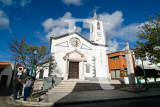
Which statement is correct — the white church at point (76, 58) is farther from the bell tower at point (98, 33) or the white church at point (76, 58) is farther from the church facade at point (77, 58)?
the bell tower at point (98, 33)

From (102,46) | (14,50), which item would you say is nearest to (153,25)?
(102,46)

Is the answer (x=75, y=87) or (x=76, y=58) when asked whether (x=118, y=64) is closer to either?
(x=76, y=58)

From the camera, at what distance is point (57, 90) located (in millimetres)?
9086

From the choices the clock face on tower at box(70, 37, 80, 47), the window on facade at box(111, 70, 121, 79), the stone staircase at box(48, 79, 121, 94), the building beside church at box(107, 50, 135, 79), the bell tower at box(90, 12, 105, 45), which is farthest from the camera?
the window on facade at box(111, 70, 121, 79)

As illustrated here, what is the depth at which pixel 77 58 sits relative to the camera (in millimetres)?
14469

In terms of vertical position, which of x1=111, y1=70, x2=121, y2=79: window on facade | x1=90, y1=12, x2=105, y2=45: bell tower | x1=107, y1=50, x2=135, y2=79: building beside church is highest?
x1=90, y1=12, x2=105, y2=45: bell tower

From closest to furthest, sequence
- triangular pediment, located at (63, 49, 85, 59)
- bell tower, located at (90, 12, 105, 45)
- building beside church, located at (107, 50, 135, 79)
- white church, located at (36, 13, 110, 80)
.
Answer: white church, located at (36, 13, 110, 80) < triangular pediment, located at (63, 49, 85, 59) < bell tower, located at (90, 12, 105, 45) < building beside church, located at (107, 50, 135, 79)

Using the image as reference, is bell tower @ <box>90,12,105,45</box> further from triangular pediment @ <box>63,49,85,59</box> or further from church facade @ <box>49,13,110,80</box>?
triangular pediment @ <box>63,49,85,59</box>

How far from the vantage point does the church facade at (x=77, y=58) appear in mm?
13531

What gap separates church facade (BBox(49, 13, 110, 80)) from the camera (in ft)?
44.4

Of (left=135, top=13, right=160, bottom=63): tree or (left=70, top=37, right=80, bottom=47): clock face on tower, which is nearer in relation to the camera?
(left=135, top=13, right=160, bottom=63): tree

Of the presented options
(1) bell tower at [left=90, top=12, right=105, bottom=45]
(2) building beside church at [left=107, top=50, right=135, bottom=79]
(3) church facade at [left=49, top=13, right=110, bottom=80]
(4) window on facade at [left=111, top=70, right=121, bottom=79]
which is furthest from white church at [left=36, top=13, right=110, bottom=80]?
(4) window on facade at [left=111, top=70, right=121, bottom=79]

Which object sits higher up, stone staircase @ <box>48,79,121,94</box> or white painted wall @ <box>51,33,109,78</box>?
white painted wall @ <box>51,33,109,78</box>

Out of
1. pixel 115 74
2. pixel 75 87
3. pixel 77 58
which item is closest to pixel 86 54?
pixel 77 58
